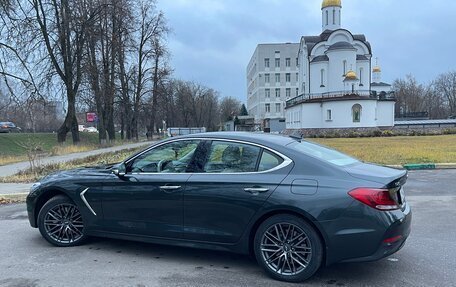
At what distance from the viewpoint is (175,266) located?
185 inches

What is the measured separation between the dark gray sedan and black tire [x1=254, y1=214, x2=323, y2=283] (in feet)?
0.04

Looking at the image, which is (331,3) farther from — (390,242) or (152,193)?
(390,242)

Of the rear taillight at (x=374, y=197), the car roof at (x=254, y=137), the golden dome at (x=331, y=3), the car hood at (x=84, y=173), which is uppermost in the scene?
the golden dome at (x=331, y=3)

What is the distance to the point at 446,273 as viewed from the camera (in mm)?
4359

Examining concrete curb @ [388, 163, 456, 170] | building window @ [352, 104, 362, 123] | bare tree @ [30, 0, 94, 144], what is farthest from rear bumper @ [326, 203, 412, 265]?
building window @ [352, 104, 362, 123]

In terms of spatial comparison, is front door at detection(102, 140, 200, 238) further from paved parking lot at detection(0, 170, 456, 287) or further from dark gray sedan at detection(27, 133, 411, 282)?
paved parking lot at detection(0, 170, 456, 287)

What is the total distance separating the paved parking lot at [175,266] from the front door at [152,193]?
0.43m

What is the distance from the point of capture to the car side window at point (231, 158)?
452 cm

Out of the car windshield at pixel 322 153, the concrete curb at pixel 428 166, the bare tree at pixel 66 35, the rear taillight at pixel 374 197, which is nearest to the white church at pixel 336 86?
the bare tree at pixel 66 35

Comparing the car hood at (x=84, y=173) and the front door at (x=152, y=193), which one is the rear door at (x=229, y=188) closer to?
the front door at (x=152, y=193)

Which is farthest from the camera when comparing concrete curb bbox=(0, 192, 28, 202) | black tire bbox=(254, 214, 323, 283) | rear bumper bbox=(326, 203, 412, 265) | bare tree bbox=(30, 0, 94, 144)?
bare tree bbox=(30, 0, 94, 144)

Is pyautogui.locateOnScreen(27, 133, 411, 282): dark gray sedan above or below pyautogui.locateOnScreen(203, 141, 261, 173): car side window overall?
below

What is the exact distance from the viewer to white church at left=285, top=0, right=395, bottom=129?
5206 cm

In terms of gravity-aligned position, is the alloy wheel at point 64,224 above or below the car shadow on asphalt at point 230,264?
above
